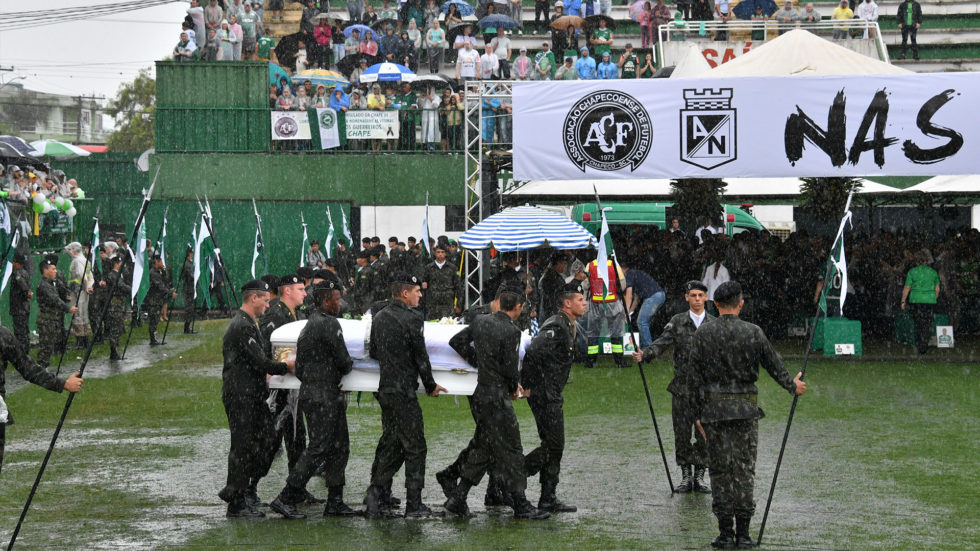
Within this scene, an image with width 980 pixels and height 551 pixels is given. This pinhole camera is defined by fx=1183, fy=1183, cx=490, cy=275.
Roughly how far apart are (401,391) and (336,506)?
1000 mm

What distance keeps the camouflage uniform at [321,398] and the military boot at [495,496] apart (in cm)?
117

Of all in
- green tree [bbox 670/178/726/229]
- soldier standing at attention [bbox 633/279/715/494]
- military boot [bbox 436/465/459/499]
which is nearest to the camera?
military boot [bbox 436/465/459/499]

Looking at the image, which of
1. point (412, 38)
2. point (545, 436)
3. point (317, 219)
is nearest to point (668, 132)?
point (545, 436)

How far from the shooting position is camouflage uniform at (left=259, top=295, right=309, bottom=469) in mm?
9719

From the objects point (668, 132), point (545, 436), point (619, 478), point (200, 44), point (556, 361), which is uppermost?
point (200, 44)

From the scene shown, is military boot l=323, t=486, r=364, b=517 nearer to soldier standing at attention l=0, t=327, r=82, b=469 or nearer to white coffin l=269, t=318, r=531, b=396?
white coffin l=269, t=318, r=531, b=396

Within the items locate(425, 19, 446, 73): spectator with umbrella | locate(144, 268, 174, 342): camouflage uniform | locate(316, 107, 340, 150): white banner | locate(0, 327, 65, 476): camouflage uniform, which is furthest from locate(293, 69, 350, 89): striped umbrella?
locate(0, 327, 65, 476): camouflage uniform

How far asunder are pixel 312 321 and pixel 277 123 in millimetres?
23020

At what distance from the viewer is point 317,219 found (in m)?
30.1

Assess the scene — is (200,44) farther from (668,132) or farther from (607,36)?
(668,132)

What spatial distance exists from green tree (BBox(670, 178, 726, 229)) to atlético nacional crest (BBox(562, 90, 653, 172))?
357 centimetres

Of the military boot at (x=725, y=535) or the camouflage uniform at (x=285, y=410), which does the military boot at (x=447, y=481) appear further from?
the military boot at (x=725, y=535)

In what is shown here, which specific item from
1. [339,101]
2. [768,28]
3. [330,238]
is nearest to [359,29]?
[339,101]

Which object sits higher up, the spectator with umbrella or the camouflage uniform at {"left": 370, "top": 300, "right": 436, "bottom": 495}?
the spectator with umbrella
